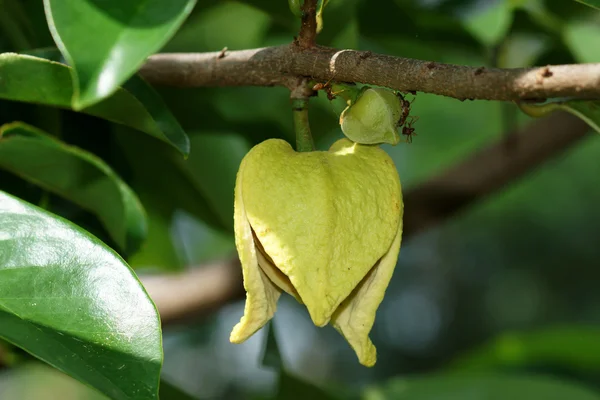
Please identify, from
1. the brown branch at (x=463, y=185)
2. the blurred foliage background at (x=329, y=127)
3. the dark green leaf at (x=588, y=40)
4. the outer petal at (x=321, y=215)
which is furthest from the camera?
the dark green leaf at (x=588, y=40)

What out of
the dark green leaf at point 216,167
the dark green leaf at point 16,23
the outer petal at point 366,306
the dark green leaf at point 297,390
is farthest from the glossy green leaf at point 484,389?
the dark green leaf at point 16,23

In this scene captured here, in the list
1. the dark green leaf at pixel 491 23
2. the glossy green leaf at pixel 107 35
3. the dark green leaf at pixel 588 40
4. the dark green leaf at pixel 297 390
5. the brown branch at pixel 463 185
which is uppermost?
the glossy green leaf at pixel 107 35

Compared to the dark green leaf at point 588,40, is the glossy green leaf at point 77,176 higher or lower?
higher

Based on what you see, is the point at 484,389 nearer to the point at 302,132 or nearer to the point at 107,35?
the point at 302,132

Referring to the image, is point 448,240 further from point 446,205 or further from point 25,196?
point 25,196

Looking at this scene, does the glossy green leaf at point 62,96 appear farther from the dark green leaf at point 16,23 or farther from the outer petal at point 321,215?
the dark green leaf at point 16,23

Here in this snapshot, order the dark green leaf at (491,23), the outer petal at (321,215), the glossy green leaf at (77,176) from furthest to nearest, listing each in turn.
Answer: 1. the dark green leaf at (491,23)
2. the glossy green leaf at (77,176)
3. the outer petal at (321,215)

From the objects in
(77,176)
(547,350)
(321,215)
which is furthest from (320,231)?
(547,350)
